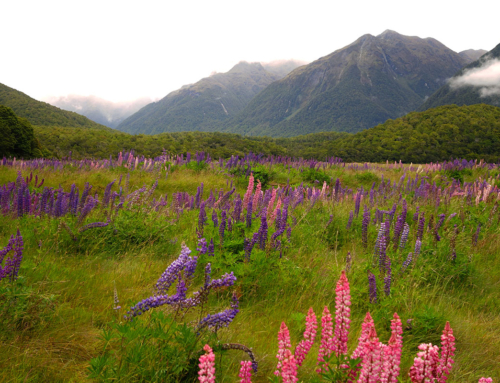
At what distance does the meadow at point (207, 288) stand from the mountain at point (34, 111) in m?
86.6

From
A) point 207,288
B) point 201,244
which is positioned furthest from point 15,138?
point 207,288

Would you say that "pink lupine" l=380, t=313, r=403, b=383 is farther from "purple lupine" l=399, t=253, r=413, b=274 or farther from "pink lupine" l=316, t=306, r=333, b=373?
"purple lupine" l=399, t=253, r=413, b=274

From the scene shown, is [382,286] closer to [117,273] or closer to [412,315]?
[412,315]

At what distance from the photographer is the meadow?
6.27 feet

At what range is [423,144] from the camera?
33750 millimetres

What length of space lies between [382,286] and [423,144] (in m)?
36.7

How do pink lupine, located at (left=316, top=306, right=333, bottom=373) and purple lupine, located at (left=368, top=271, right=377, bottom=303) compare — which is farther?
purple lupine, located at (left=368, top=271, right=377, bottom=303)

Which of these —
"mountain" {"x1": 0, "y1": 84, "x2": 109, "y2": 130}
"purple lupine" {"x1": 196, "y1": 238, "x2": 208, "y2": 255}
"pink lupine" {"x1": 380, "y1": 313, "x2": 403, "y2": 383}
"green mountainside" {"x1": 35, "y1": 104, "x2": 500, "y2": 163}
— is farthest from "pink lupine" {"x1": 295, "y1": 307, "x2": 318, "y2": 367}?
"mountain" {"x1": 0, "y1": 84, "x2": 109, "y2": 130}

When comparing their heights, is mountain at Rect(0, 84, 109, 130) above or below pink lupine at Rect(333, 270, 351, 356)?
above

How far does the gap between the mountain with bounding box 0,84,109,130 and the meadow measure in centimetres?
8658

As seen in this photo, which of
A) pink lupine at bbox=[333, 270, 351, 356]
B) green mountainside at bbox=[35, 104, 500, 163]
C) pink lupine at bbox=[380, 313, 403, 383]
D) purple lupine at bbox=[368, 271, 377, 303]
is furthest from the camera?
green mountainside at bbox=[35, 104, 500, 163]

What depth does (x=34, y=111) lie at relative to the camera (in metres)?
79.9

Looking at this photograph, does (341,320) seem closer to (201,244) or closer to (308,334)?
(308,334)

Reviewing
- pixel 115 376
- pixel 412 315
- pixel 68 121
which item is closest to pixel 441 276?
pixel 412 315
